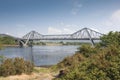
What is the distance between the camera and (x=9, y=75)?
34062 millimetres

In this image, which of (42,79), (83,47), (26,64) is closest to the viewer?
(42,79)

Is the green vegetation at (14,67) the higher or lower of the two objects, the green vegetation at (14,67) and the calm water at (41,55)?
the higher

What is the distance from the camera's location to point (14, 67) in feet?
115

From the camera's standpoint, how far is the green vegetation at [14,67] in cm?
3434

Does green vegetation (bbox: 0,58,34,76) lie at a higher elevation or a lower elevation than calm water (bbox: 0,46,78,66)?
higher

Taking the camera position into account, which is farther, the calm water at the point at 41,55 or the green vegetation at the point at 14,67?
the calm water at the point at 41,55

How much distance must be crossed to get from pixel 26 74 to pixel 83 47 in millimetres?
15277

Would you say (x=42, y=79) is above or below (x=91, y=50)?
below

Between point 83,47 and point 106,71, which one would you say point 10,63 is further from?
point 106,71

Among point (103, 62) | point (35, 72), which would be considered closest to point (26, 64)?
point (35, 72)

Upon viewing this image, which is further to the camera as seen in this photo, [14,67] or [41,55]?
[41,55]

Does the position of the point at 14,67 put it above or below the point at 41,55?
above

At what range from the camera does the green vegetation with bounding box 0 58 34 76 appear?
113ft

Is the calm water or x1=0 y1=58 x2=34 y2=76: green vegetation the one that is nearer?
x1=0 y1=58 x2=34 y2=76: green vegetation
